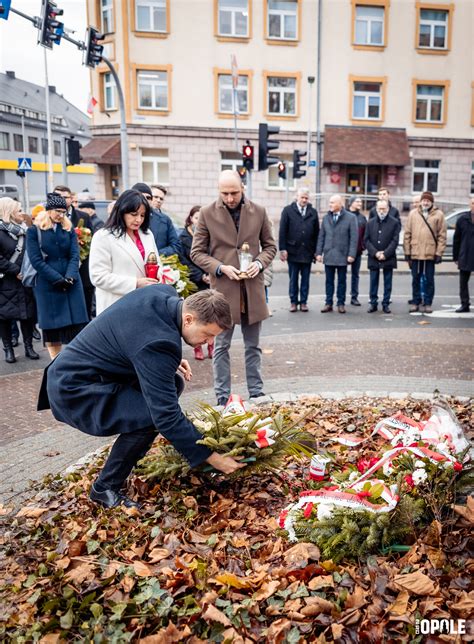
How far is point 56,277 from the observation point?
7.27 m

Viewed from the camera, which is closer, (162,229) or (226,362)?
(226,362)

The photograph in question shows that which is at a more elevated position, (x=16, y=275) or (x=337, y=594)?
(x=16, y=275)

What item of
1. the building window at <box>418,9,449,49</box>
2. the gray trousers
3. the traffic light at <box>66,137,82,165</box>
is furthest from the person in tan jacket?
the building window at <box>418,9,449,49</box>

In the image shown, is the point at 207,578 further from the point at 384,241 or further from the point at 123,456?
the point at 384,241

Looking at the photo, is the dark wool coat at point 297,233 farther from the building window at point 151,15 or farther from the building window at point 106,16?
the building window at point 106,16

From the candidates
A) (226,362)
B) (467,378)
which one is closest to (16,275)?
(226,362)

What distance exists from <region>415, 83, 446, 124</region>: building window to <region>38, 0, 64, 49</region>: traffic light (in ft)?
69.2

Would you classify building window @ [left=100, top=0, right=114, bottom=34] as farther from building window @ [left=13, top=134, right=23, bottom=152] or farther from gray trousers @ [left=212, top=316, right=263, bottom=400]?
building window @ [left=13, top=134, right=23, bottom=152]

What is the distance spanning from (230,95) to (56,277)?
24.9 m

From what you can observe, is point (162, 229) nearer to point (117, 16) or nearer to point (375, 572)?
point (375, 572)

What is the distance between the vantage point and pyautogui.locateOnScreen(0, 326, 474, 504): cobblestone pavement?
5195 millimetres

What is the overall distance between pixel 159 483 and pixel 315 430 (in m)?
1.52

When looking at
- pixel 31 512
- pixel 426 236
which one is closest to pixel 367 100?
pixel 426 236

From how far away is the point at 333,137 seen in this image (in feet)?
99.6
